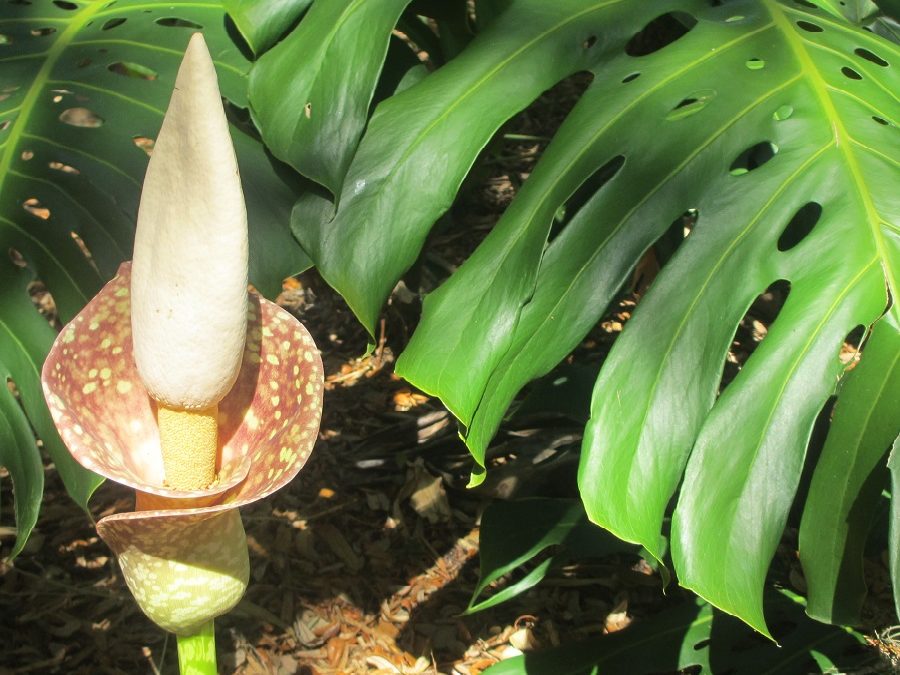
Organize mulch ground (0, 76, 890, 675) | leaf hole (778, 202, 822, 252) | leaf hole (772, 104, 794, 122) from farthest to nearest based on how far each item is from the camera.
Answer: mulch ground (0, 76, 890, 675) → leaf hole (778, 202, 822, 252) → leaf hole (772, 104, 794, 122)

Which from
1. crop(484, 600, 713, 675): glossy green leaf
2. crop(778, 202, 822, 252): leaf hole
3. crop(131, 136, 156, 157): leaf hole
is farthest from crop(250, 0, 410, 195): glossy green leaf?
crop(484, 600, 713, 675): glossy green leaf

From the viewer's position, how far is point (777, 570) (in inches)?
70.6

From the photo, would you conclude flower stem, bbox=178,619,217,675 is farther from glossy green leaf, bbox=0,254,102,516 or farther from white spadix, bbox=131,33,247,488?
white spadix, bbox=131,33,247,488

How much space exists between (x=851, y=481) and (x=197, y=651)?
2.17 feet

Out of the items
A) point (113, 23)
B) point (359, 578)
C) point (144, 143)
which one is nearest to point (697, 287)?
point (113, 23)

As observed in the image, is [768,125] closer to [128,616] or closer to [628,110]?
[628,110]

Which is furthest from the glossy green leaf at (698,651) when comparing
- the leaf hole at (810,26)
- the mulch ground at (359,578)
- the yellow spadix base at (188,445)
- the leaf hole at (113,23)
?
the leaf hole at (113,23)

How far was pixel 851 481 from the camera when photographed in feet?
3.04

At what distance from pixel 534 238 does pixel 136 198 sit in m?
0.48

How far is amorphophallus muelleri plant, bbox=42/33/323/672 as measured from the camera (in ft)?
2.20

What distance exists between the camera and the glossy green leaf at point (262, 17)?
3.72 feet

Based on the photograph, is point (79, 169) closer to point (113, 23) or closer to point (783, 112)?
point (113, 23)

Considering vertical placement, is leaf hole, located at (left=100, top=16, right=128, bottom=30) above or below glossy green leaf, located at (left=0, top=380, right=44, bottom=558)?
above

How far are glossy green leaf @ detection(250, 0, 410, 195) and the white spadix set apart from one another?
34 cm
